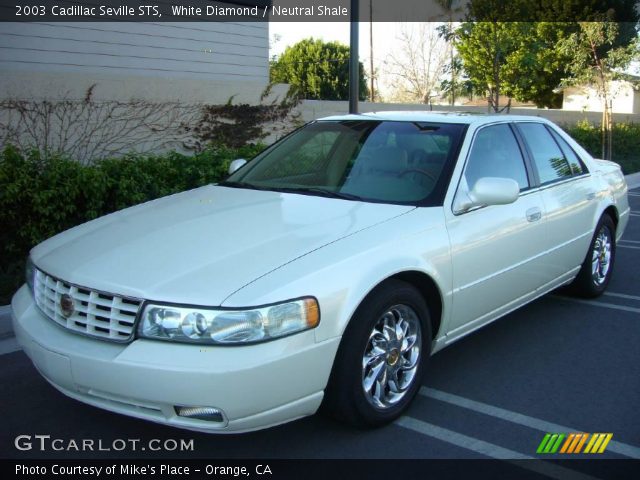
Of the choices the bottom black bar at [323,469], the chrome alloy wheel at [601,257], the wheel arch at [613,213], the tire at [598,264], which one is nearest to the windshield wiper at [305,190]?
the bottom black bar at [323,469]

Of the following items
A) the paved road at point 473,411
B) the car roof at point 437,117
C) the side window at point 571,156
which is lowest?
the paved road at point 473,411

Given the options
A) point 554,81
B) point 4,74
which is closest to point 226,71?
point 4,74

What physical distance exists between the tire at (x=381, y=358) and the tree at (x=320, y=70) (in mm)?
32267

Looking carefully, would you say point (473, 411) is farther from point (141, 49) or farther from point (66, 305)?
point (141, 49)

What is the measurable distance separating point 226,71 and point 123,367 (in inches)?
410

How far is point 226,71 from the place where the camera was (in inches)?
493

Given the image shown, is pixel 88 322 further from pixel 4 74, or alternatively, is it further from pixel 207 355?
pixel 4 74

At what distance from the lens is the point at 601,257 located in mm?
5832

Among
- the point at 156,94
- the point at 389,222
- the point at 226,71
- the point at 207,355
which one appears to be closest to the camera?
the point at 207,355

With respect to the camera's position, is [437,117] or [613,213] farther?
[613,213]

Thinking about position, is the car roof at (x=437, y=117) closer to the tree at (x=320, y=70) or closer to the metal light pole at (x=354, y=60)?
the metal light pole at (x=354, y=60)

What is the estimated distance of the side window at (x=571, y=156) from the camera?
5359 mm

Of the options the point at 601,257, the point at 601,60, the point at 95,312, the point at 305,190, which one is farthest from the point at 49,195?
the point at 601,60

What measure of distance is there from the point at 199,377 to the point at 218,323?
0.23 m
